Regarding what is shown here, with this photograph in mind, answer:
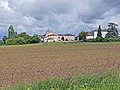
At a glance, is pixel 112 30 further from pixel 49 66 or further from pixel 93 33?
pixel 49 66

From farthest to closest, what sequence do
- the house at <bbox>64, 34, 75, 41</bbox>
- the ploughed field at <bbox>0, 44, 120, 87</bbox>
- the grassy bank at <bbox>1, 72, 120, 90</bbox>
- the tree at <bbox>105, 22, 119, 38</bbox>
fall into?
the house at <bbox>64, 34, 75, 41</bbox> < the tree at <bbox>105, 22, 119, 38</bbox> < the ploughed field at <bbox>0, 44, 120, 87</bbox> < the grassy bank at <bbox>1, 72, 120, 90</bbox>

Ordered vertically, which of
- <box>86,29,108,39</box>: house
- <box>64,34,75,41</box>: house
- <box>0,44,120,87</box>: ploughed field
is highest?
<box>86,29,108,39</box>: house

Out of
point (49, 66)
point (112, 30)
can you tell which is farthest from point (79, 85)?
point (112, 30)

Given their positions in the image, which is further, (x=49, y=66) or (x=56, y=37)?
(x=56, y=37)

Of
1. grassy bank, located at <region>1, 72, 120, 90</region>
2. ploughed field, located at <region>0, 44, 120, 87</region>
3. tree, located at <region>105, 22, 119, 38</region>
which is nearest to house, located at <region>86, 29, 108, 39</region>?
tree, located at <region>105, 22, 119, 38</region>

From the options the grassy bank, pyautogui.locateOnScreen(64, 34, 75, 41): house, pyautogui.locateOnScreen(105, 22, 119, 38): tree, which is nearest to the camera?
the grassy bank

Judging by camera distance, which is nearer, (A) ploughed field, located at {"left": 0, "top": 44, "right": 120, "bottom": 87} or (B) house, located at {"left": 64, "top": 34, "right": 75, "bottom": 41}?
(A) ploughed field, located at {"left": 0, "top": 44, "right": 120, "bottom": 87}

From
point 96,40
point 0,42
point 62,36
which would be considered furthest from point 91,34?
point 0,42

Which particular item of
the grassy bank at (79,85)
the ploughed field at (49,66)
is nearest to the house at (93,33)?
the ploughed field at (49,66)

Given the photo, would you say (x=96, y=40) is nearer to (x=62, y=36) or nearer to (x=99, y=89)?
(x=62, y=36)

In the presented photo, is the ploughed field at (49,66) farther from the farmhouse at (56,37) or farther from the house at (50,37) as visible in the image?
the farmhouse at (56,37)

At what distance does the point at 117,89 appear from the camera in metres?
5.83

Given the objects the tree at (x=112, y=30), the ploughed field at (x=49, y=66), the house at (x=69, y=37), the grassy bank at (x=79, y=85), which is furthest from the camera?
the house at (x=69, y=37)

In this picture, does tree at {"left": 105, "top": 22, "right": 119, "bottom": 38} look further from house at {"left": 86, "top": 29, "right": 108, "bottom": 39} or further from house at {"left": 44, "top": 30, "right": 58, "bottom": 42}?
house at {"left": 44, "top": 30, "right": 58, "bottom": 42}
